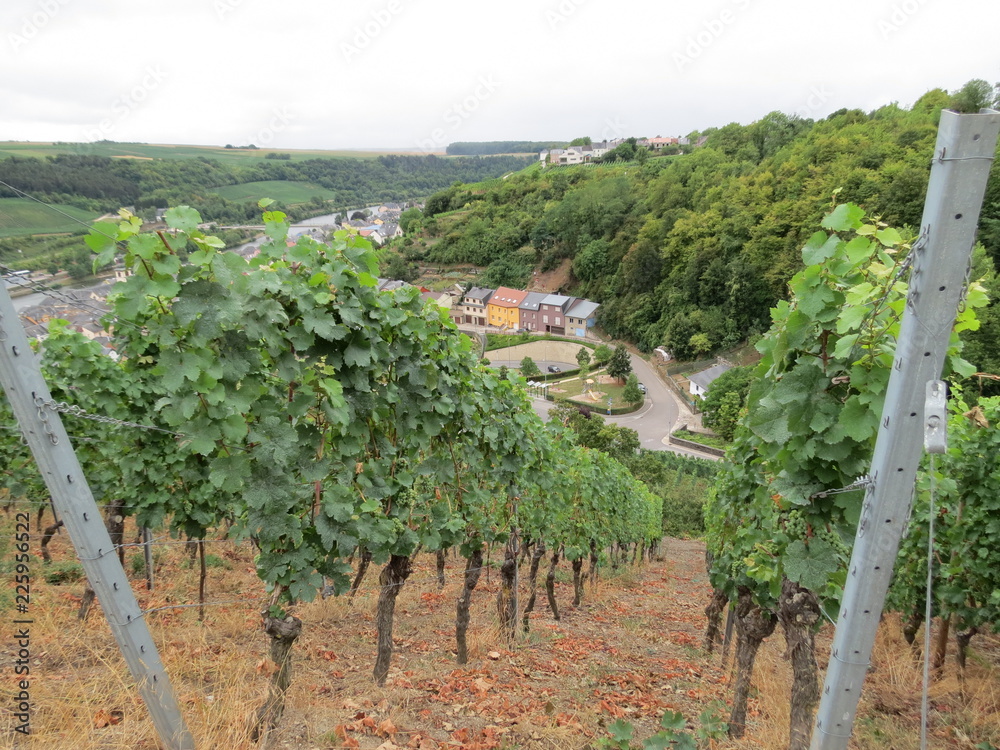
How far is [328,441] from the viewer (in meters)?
4.43

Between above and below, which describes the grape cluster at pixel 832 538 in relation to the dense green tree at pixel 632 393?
above

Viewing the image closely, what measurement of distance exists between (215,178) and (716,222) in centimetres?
5302

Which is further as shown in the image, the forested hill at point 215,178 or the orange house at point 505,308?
the orange house at point 505,308

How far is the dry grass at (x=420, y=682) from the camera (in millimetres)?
3863

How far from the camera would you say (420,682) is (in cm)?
543

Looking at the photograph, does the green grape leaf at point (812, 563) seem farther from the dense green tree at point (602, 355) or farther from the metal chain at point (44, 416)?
the dense green tree at point (602, 355)

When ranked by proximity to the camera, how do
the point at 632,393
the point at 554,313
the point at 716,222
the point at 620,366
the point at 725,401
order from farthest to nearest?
the point at 554,313 < the point at 716,222 < the point at 620,366 < the point at 632,393 < the point at 725,401

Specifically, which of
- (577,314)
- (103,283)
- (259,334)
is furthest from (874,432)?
(577,314)

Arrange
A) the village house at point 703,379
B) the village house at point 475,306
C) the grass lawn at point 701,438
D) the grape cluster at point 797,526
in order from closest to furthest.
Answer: the grape cluster at point 797,526 → the grass lawn at point 701,438 → the village house at point 703,379 → the village house at point 475,306

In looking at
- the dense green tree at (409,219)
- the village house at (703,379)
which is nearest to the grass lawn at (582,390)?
the village house at (703,379)

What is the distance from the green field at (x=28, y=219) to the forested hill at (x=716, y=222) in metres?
34.8

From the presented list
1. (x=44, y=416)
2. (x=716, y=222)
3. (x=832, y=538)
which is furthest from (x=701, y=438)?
(x=44, y=416)

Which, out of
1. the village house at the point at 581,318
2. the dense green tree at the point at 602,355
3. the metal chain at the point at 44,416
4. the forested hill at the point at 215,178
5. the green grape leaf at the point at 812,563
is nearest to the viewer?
the metal chain at the point at 44,416

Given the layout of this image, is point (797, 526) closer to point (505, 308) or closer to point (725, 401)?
point (725, 401)
